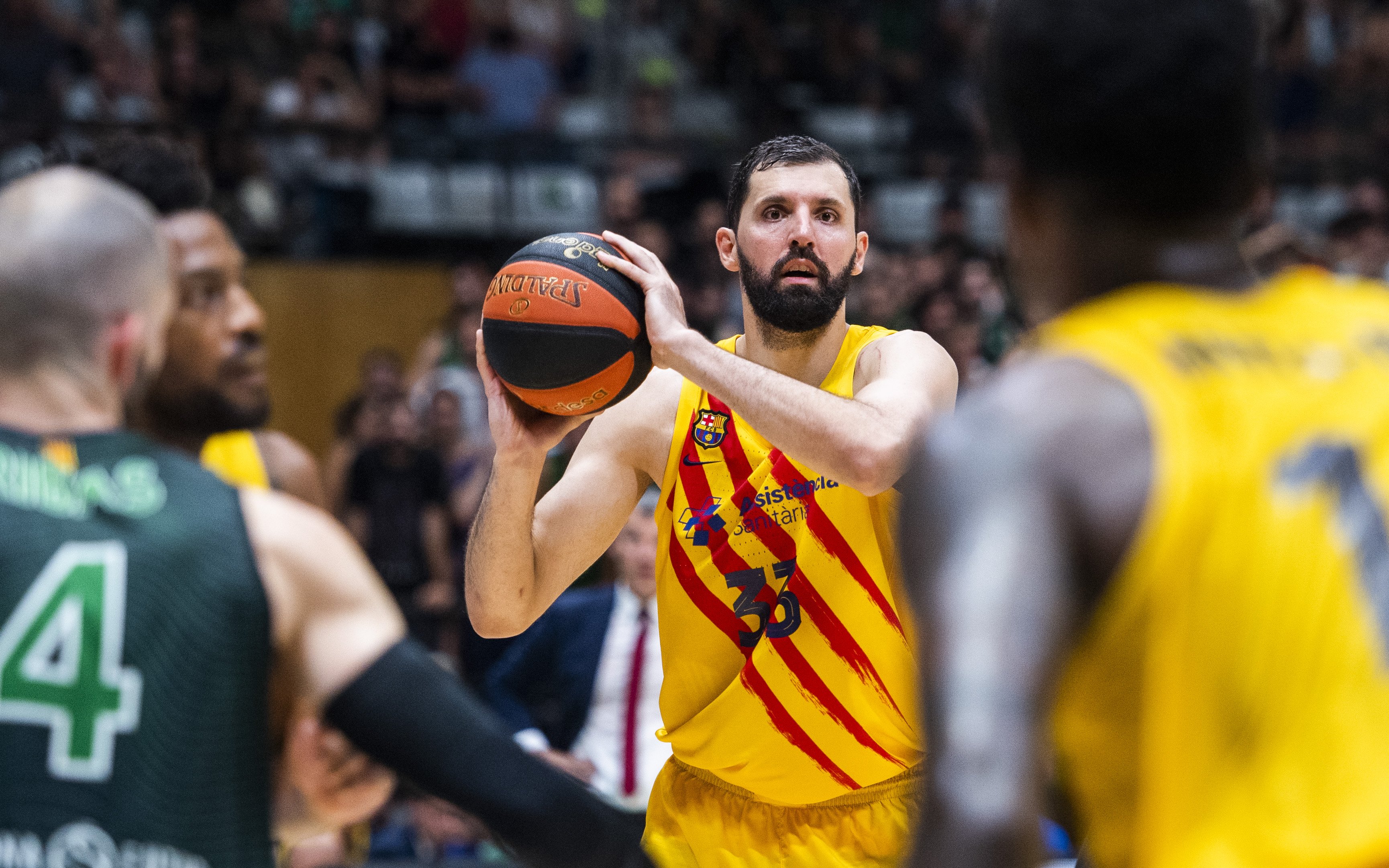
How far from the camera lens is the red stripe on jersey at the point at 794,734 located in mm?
3875

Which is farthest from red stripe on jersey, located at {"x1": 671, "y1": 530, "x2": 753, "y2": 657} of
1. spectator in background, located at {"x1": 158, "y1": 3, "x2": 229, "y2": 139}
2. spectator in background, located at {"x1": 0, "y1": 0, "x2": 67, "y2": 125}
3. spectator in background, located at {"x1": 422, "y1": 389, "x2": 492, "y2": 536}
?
spectator in background, located at {"x1": 0, "y1": 0, "x2": 67, "y2": 125}

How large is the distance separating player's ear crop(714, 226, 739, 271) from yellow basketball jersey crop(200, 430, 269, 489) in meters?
1.57

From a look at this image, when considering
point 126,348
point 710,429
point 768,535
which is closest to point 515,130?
point 710,429

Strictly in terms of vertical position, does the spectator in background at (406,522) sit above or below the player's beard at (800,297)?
below

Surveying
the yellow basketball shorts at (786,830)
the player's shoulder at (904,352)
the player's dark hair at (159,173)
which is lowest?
the yellow basketball shorts at (786,830)

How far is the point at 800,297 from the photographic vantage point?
13.9ft

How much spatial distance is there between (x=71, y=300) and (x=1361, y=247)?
9014 millimetres

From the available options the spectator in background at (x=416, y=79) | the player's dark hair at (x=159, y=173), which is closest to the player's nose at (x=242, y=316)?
the player's dark hair at (x=159, y=173)

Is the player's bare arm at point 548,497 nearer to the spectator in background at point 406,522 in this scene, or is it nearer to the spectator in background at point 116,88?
the spectator in background at point 406,522

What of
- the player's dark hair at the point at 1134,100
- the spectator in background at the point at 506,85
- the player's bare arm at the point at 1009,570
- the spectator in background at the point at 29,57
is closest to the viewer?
the player's bare arm at the point at 1009,570

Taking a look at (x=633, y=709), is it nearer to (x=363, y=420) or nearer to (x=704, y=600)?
(x=704, y=600)

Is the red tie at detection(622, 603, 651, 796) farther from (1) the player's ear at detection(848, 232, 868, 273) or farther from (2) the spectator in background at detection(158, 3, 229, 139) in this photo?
(2) the spectator in background at detection(158, 3, 229, 139)

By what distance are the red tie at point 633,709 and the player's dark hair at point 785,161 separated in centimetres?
251

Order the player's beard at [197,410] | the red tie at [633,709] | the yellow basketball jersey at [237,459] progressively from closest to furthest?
the player's beard at [197,410], the yellow basketball jersey at [237,459], the red tie at [633,709]
